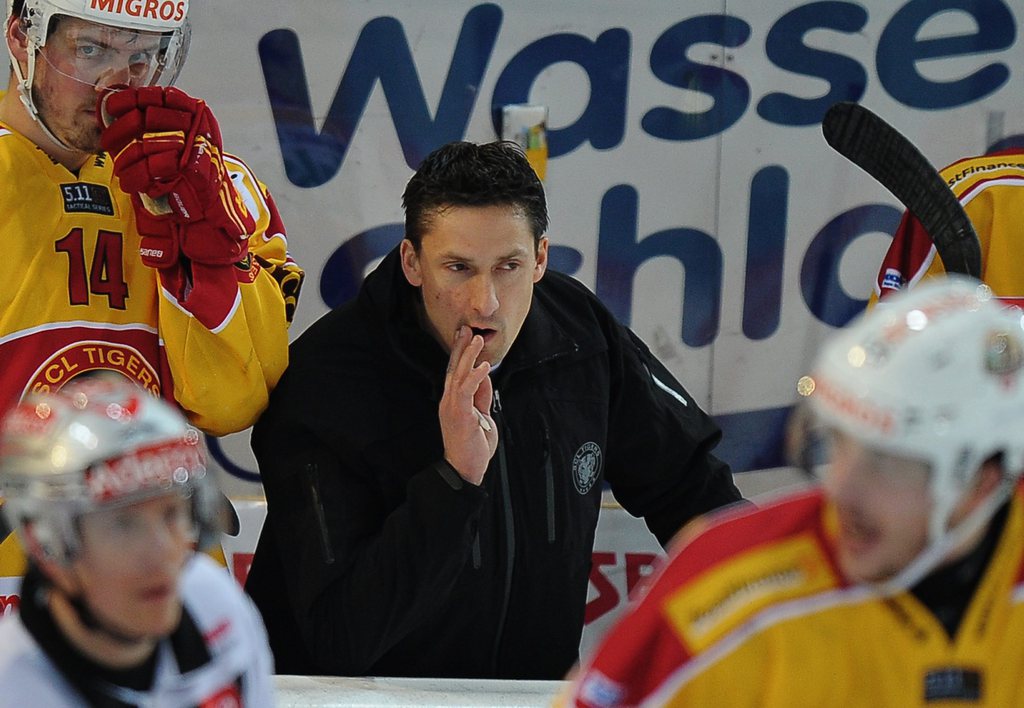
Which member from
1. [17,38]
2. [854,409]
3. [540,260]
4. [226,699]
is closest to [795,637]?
[854,409]

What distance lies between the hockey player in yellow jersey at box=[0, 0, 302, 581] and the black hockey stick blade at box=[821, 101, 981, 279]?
3.17ft

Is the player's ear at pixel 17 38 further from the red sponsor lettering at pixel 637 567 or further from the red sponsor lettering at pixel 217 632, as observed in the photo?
the red sponsor lettering at pixel 637 567

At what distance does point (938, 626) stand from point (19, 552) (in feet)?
4.56

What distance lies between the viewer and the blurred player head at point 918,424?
4.13 feet

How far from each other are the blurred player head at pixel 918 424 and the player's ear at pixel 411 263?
1004 millimetres

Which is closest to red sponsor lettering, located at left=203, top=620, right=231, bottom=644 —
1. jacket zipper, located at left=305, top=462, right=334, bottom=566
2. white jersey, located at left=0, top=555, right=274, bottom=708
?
white jersey, located at left=0, top=555, right=274, bottom=708

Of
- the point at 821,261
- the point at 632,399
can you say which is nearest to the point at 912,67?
the point at 821,261

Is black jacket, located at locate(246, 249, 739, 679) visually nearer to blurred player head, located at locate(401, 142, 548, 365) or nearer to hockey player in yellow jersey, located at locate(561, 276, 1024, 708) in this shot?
blurred player head, located at locate(401, 142, 548, 365)

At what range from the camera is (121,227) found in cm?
221

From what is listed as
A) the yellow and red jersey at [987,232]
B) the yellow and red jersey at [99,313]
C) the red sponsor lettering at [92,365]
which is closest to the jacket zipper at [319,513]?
the yellow and red jersey at [99,313]

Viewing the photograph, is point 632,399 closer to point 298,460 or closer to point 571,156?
point 298,460

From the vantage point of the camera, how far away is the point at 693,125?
3.04 meters

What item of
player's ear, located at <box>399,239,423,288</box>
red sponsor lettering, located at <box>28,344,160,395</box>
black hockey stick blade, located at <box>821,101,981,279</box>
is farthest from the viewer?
black hockey stick blade, located at <box>821,101,981,279</box>

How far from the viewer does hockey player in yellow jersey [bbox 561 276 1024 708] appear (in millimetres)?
1268
